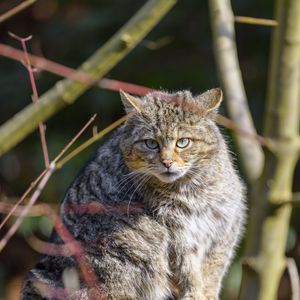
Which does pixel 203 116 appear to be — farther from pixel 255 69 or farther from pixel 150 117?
pixel 255 69

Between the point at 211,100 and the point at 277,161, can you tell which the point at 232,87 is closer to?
the point at 211,100

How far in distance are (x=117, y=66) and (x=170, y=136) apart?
4825 mm

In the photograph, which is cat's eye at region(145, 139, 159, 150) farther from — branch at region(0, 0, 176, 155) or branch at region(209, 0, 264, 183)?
branch at region(0, 0, 176, 155)

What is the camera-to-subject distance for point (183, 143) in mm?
4688

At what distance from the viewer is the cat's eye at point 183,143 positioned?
4676 mm

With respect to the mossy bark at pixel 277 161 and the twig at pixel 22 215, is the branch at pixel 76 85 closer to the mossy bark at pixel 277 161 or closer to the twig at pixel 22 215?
the twig at pixel 22 215

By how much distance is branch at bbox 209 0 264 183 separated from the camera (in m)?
3.50

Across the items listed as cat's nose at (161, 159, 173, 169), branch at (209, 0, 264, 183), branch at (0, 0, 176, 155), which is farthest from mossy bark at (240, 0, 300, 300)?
cat's nose at (161, 159, 173, 169)

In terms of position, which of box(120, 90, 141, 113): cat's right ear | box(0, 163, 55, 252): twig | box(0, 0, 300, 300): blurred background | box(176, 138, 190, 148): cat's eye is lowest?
box(0, 163, 55, 252): twig

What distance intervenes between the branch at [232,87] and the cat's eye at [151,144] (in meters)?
0.88

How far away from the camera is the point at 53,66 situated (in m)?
2.33

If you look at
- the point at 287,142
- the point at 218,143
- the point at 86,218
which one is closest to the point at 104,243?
the point at 86,218

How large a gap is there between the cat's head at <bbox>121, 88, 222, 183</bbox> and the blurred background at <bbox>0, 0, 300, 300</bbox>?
3807mm

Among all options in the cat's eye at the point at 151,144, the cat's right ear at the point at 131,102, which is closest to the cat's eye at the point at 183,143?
the cat's eye at the point at 151,144
